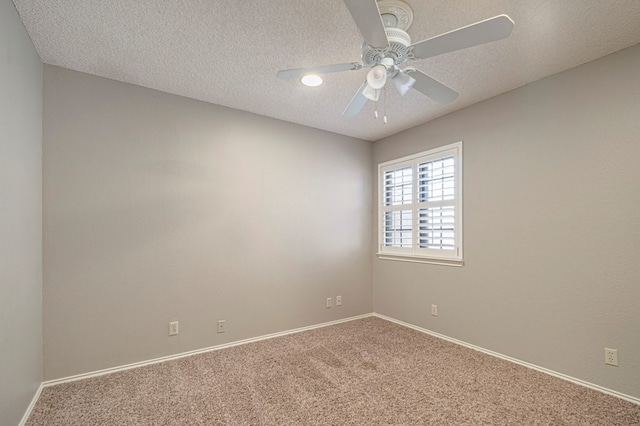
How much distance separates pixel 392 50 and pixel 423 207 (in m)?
2.33

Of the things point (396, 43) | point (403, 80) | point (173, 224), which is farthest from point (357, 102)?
point (173, 224)

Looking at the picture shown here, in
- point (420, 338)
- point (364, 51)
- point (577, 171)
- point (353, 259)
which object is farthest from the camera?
point (353, 259)

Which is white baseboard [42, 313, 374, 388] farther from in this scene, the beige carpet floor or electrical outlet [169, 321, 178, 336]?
electrical outlet [169, 321, 178, 336]

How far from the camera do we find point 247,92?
2.88 meters

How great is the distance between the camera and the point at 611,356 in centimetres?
221

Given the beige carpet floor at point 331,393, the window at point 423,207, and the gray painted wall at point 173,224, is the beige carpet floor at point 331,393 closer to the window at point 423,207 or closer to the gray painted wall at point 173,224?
the gray painted wall at point 173,224

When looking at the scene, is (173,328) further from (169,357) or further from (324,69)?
(324,69)

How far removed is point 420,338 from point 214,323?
7.22ft

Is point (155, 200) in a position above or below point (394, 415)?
above

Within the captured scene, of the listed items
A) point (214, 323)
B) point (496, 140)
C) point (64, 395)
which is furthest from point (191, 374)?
point (496, 140)

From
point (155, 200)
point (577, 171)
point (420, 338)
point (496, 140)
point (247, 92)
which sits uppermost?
point (247, 92)

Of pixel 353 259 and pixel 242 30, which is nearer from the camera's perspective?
pixel 242 30

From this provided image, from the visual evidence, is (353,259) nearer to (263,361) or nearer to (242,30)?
(263,361)

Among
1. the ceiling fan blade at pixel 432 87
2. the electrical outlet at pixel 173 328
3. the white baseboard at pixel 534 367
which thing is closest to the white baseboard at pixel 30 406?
the electrical outlet at pixel 173 328
